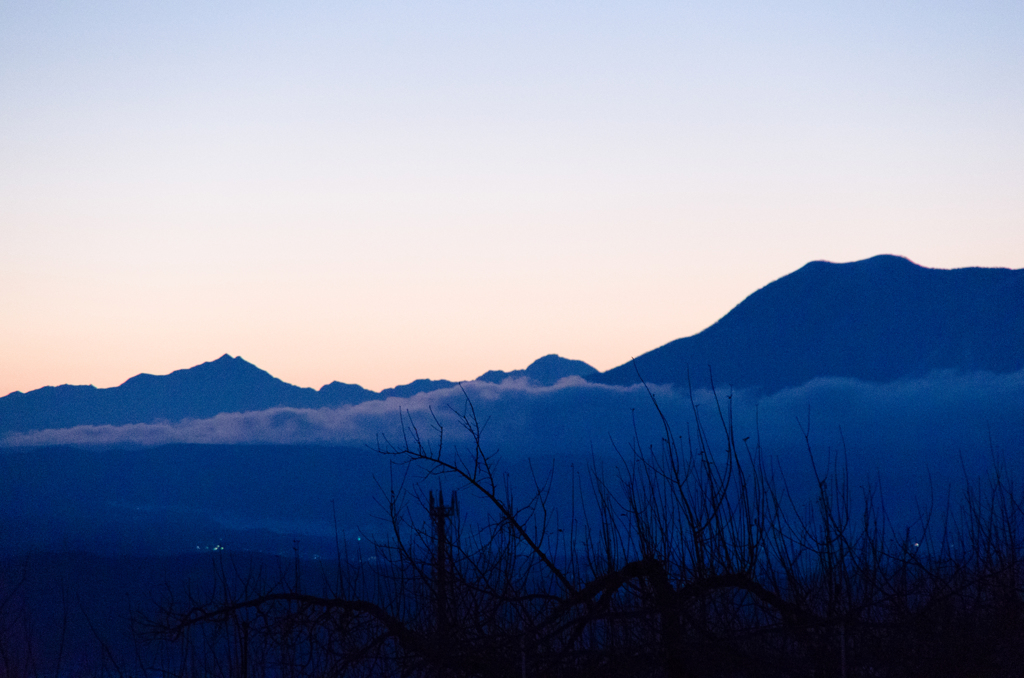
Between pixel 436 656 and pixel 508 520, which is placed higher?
pixel 508 520

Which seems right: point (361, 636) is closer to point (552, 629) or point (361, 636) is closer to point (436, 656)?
point (436, 656)

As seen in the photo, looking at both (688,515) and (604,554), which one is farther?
(604,554)

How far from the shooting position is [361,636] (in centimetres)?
870

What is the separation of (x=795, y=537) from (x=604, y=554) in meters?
1.90

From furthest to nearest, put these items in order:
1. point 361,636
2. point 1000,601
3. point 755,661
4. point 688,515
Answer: point 1000,601 → point 361,636 → point 688,515 → point 755,661

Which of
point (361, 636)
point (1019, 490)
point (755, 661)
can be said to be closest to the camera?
point (755, 661)

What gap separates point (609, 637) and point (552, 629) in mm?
463

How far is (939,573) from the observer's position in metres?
9.12

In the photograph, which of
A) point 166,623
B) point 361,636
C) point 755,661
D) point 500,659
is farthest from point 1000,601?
point 166,623

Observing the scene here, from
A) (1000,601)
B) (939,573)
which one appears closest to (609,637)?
(939,573)

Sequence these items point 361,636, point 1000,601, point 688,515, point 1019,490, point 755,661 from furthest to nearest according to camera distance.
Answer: point 1019,490, point 1000,601, point 361,636, point 688,515, point 755,661

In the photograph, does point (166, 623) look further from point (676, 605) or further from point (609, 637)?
point (676, 605)

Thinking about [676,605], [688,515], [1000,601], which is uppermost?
[688,515]

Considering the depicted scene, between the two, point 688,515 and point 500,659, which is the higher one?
point 688,515
